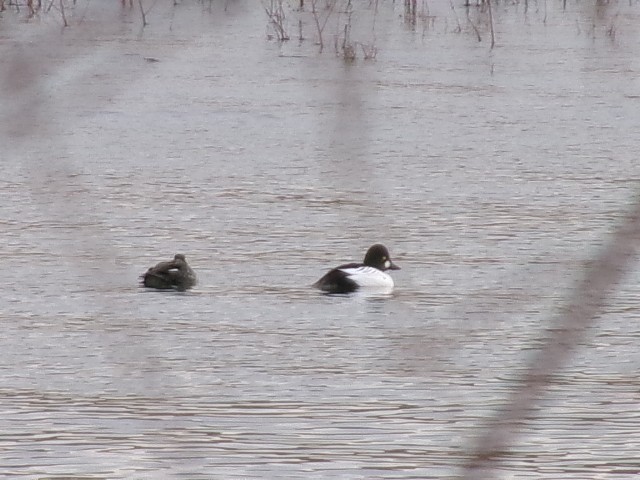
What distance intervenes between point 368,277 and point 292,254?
2.80 feet

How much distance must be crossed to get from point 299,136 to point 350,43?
9700mm

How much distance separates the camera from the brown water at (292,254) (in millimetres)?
2424

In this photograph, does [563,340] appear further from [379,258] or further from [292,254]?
[292,254]

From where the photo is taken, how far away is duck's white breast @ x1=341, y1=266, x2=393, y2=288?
7641 mm

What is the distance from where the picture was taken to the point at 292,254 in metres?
8.49

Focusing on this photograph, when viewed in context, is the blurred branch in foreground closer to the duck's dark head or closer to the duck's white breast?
the duck's white breast

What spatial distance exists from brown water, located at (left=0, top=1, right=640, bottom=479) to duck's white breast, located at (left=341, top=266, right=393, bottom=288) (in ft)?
0.23

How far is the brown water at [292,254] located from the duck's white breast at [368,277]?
70 millimetres

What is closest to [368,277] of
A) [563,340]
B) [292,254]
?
[292,254]

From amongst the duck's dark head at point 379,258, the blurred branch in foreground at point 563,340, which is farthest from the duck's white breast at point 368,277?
the blurred branch in foreground at point 563,340

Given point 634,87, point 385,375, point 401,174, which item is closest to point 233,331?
point 385,375

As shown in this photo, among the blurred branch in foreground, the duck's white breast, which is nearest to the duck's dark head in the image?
the duck's white breast

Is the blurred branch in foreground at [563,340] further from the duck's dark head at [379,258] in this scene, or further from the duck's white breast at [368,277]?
the duck's dark head at [379,258]

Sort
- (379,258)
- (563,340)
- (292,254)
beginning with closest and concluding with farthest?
(563,340) → (379,258) → (292,254)
